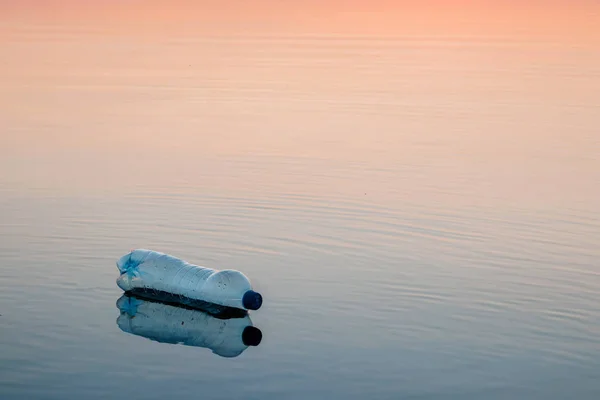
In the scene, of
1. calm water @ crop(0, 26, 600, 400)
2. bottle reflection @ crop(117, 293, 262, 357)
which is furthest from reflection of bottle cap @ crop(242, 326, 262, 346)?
calm water @ crop(0, 26, 600, 400)

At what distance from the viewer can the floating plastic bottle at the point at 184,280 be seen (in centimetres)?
1762

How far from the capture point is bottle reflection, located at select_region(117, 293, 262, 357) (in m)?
16.9

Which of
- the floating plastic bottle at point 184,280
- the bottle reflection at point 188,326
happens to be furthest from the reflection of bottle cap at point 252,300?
the bottle reflection at point 188,326

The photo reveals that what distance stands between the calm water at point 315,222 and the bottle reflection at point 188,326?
0.64 feet

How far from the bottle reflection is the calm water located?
195 mm

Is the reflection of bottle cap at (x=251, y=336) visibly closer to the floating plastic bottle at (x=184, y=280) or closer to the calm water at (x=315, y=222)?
the calm water at (x=315, y=222)

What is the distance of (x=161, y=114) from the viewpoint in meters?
33.0

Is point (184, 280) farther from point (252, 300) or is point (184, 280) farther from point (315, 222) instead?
point (315, 222)

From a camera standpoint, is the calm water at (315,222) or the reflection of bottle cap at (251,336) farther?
the reflection of bottle cap at (251,336)

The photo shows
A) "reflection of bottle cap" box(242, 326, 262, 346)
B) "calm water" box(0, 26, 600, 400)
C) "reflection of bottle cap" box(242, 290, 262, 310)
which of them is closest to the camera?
"calm water" box(0, 26, 600, 400)

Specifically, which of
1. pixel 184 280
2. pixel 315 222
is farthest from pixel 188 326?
pixel 315 222

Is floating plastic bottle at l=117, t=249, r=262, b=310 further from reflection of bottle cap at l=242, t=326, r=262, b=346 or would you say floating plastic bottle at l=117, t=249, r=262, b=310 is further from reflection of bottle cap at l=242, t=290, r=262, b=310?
reflection of bottle cap at l=242, t=326, r=262, b=346

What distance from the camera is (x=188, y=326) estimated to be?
57.1 feet

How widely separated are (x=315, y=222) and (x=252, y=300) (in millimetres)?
5562
